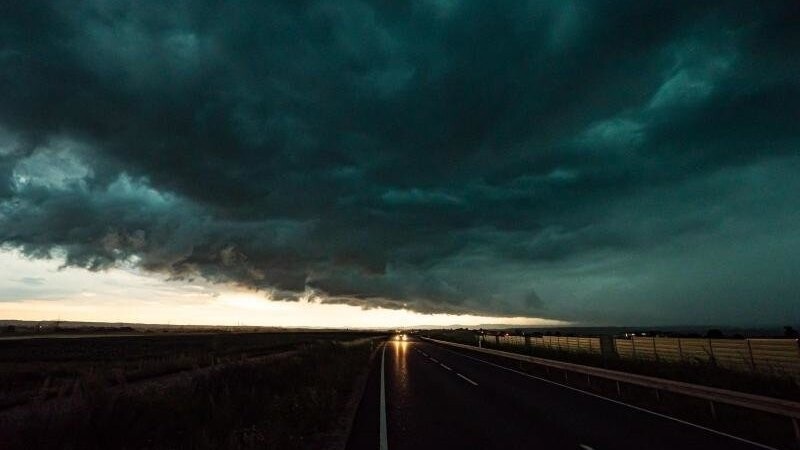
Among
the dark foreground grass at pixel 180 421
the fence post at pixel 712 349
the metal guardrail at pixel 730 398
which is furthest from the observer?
the fence post at pixel 712 349

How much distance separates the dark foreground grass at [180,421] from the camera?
7898mm

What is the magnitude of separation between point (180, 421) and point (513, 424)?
291 inches

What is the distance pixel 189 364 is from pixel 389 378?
19.9 m

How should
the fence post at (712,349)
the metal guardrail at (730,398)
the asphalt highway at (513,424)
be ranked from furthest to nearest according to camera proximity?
1. the fence post at (712,349)
2. the metal guardrail at (730,398)
3. the asphalt highway at (513,424)

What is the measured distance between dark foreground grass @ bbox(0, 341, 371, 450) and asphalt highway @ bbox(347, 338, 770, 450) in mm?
1176

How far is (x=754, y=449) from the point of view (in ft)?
26.1

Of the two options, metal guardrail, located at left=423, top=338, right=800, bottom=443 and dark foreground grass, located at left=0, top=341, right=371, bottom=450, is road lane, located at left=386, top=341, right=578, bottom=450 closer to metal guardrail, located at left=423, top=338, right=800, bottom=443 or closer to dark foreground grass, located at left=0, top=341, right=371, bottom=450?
dark foreground grass, located at left=0, top=341, right=371, bottom=450

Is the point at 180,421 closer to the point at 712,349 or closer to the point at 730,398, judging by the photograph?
the point at 730,398

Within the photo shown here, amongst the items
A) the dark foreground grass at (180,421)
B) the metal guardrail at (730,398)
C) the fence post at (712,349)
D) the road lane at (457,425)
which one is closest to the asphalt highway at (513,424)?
the road lane at (457,425)

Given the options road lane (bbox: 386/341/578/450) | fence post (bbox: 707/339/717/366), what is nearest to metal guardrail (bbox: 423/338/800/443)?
road lane (bbox: 386/341/578/450)

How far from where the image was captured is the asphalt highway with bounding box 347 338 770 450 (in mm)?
8445

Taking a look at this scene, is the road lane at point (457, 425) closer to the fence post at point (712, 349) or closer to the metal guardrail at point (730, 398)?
the metal guardrail at point (730, 398)

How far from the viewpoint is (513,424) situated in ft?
33.5

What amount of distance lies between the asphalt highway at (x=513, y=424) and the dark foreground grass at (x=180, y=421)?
1.18 meters
